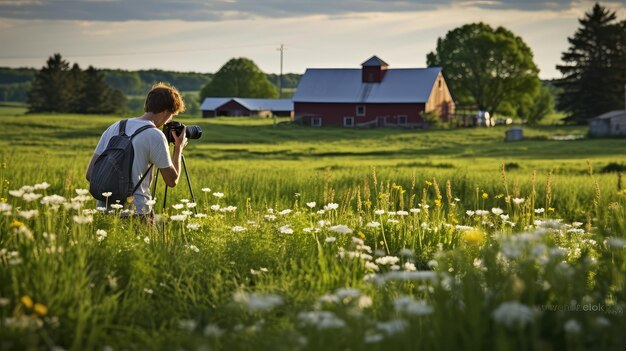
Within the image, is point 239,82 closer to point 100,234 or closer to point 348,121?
Answer: point 348,121

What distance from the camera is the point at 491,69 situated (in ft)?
305

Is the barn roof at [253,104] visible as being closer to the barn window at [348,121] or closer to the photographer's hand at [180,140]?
the barn window at [348,121]

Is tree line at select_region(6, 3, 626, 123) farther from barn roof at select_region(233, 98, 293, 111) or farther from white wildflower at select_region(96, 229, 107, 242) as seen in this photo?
white wildflower at select_region(96, 229, 107, 242)

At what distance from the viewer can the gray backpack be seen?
7.80m

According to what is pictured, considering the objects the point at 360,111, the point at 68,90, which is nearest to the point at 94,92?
the point at 68,90

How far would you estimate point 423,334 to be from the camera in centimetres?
454

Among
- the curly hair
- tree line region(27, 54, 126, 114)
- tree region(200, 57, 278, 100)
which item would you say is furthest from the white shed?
tree region(200, 57, 278, 100)

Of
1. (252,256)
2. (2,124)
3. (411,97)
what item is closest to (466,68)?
(411,97)

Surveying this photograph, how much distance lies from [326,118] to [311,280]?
3018 inches

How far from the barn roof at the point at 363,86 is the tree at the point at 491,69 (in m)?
11.1

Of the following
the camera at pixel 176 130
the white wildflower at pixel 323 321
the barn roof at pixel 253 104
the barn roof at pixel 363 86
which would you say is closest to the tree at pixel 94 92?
the barn roof at pixel 253 104

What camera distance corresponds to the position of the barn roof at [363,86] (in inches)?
3184

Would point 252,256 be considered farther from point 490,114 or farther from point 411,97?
point 490,114

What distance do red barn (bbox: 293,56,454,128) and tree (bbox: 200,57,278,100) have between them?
159 feet
